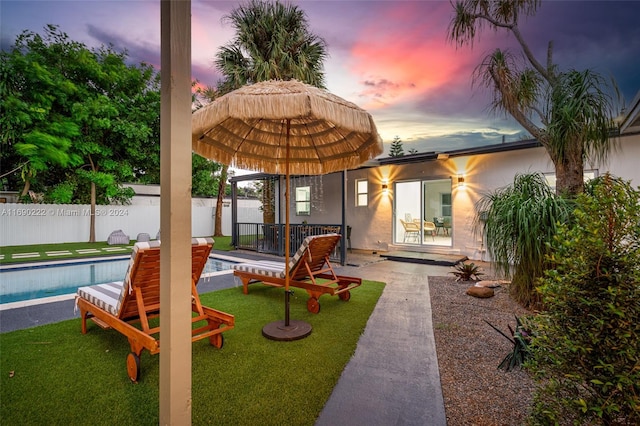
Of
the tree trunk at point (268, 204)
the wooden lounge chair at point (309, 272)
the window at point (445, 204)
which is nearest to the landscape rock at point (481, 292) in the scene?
the wooden lounge chair at point (309, 272)

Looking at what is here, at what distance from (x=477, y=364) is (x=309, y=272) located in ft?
8.67

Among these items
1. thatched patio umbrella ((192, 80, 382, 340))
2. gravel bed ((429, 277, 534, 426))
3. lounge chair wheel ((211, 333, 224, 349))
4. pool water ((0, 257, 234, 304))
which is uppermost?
thatched patio umbrella ((192, 80, 382, 340))

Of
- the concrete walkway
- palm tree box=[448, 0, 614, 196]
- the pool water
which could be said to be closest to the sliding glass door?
palm tree box=[448, 0, 614, 196]

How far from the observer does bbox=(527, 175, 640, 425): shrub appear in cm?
148

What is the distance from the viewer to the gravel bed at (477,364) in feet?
7.53

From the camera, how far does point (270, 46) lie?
10.1 metres

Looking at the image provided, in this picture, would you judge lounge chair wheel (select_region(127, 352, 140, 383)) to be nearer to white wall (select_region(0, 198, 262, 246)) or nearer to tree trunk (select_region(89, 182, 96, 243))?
white wall (select_region(0, 198, 262, 246))

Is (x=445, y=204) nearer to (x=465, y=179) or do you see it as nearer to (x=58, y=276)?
(x=465, y=179)

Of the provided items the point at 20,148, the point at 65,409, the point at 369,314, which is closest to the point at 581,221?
the point at 369,314

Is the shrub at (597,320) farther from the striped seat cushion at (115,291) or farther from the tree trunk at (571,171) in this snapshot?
the tree trunk at (571,171)

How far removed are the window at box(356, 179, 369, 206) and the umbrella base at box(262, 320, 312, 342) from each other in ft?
27.1

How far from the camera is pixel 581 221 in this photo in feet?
5.61

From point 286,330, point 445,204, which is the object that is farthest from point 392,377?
point 445,204

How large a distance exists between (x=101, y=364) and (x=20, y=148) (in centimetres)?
1385
